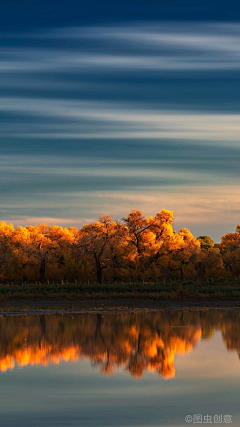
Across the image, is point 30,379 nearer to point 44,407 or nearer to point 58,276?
point 44,407

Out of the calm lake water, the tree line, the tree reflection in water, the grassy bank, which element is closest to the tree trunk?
the tree line

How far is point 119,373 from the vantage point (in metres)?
18.9

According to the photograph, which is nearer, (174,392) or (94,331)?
(174,392)

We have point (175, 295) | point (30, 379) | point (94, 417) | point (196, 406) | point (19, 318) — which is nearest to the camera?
point (94, 417)

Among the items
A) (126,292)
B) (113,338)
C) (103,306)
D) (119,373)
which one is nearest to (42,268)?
(126,292)

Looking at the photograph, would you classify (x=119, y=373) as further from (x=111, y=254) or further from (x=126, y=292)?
(x=111, y=254)

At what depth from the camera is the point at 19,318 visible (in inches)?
1506

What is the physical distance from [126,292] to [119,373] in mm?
38498

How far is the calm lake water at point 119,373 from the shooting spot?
A: 13203mm

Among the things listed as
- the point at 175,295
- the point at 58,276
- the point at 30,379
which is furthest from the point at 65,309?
the point at 58,276

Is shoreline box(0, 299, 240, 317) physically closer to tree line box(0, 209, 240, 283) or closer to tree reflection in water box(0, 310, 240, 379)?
tree reflection in water box(0, 310, 240, 379)

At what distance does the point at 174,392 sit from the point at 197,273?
76.7 meters

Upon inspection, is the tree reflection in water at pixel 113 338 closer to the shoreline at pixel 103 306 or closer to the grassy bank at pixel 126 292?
the shoreline at pixel 103 306

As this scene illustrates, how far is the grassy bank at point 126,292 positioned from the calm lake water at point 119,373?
729 inches
